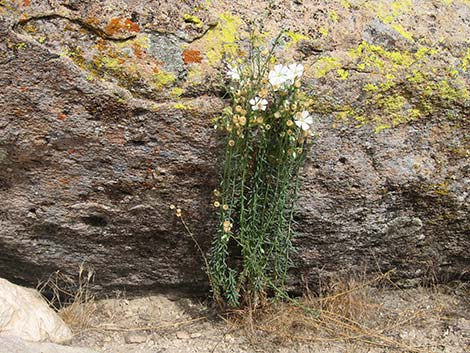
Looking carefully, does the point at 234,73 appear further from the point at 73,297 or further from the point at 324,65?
the point at 73,297

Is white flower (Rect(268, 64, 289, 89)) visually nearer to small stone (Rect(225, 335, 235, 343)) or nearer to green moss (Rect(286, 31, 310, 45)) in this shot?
green moss (Rect(286, 31, 310, 45))

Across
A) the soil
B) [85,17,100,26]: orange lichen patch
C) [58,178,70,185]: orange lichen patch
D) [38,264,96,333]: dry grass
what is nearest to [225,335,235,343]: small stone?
the soil

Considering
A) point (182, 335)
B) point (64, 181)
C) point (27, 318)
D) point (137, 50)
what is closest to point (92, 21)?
point (137, 50)

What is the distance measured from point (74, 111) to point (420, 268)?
2.14 meters

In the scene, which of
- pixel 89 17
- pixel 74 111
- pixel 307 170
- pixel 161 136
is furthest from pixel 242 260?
pixel 89 17

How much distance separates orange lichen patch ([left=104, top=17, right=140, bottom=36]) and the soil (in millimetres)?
1524

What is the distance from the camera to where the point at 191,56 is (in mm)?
3236

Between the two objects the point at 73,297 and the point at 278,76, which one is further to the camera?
the point at 73,297

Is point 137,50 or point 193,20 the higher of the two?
point 193,20

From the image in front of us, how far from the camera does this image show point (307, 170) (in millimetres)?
3469

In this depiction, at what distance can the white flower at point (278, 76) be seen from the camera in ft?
10.3

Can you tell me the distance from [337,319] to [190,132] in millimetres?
1330

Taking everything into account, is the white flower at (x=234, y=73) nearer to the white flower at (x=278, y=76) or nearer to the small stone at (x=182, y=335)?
the white flower at (x=278, y=76)

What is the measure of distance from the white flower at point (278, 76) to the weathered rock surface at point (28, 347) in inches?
59.9
